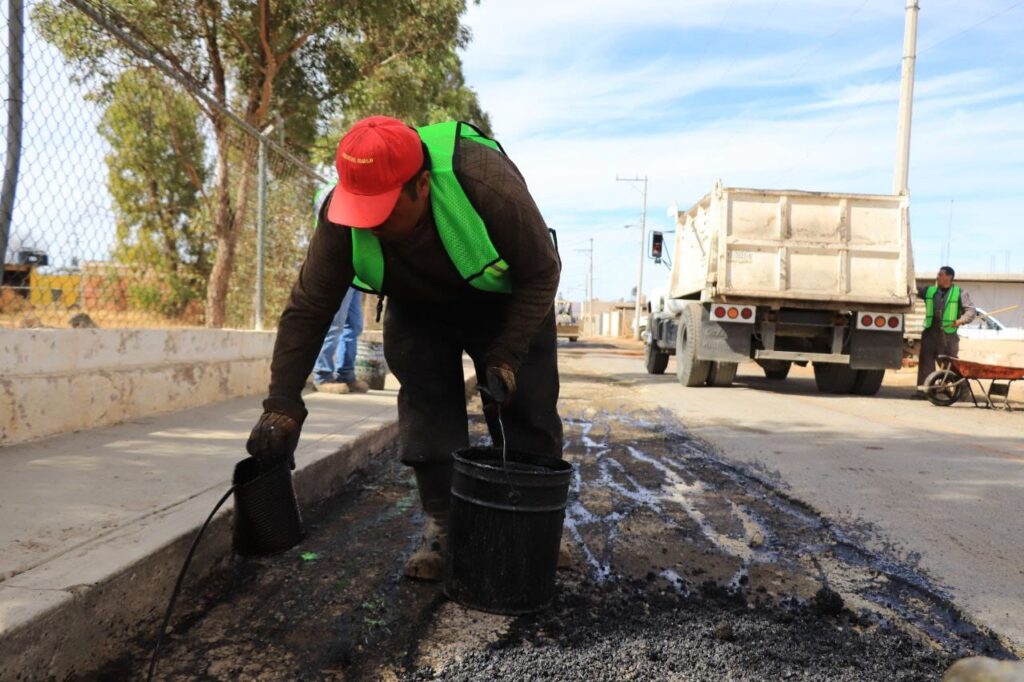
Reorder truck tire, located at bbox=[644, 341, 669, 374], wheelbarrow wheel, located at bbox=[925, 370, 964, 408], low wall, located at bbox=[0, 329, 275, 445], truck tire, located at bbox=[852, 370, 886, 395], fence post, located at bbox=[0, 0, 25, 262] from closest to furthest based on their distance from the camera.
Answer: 1. fence post, located at bbox=[0, 0, 25, 262]
2. low wall, located at bbox=[0, 329, 275, 445]
3. wheelbarrow wheel, located at bbox=[925, 370, 964, 408]
4. truck tire, located at bbox=[852, 370, 886, 395]
5. truck tire, located at bbox=[644, 341, 669, 374]

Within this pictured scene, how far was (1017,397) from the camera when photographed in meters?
12.2

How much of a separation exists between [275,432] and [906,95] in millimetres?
16290

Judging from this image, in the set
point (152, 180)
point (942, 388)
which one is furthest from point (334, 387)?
point (942, 388)

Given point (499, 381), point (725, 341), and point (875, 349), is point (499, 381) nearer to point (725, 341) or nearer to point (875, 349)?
point (725, 341)

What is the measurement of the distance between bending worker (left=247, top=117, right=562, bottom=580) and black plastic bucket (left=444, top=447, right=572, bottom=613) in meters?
0.28

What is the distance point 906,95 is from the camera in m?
15.8

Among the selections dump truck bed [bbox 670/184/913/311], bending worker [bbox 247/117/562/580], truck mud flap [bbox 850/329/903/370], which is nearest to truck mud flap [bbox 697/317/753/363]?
dump truck bed [bbox 670/184/913/311]

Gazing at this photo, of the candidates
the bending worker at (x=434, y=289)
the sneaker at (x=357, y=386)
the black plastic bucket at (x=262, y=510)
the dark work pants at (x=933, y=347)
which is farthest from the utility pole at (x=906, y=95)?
the black plastic bucket at (x=262, y=510)

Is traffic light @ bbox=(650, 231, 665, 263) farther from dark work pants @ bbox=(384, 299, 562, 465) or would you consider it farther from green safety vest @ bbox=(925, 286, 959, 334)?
dark work pants @ bbox=(384, 299, 562, 465)

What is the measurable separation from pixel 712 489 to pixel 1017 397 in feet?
32.5

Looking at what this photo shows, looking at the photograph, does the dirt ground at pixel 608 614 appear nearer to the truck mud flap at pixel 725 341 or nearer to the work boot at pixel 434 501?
the work boot at pixel 434 501

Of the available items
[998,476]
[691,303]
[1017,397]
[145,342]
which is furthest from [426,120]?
[998,476]

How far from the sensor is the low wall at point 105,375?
13.4 ft

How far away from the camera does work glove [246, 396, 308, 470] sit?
261cm
